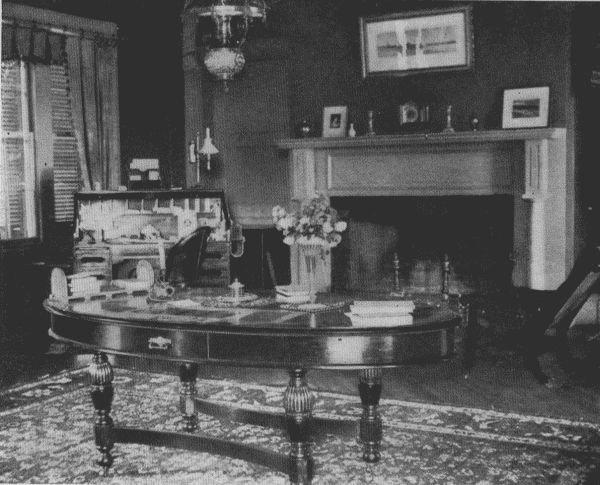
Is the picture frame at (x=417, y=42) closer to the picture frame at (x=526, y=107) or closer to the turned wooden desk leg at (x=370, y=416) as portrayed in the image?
the picture frame at (x=526, y=107)

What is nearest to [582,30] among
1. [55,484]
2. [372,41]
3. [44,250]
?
[372,41]

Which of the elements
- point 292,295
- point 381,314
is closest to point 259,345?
point 381,314

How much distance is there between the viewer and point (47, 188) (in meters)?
7.12

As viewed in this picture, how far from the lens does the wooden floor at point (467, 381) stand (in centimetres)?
467

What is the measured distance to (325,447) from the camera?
3.81m

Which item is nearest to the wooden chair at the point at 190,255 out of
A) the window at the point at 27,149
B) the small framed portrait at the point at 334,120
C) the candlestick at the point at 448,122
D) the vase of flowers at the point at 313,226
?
the window at the point at 27,149

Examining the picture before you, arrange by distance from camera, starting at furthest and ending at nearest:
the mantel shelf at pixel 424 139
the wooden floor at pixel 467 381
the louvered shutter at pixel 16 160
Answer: the louvered shutter at pixel 16 160 → the mantel shelf at pixel 424 139 → the wooden floor at pixel 467 381

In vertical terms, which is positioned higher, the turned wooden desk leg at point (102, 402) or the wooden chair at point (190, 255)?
the wooden chair at point (190, 255)

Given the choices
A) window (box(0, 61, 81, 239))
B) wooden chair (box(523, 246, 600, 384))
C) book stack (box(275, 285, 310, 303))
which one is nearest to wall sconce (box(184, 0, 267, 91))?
book stack (box(275, 285, 310, 303))

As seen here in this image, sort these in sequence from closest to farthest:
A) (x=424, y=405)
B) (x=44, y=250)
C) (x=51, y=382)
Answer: (x=424, y=405)
(x=51, y=382)
(x=44, y=250)

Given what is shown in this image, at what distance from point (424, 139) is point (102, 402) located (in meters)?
4.08

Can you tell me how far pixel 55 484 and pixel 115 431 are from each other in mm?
312

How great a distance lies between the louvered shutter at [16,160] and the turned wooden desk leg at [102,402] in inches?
138

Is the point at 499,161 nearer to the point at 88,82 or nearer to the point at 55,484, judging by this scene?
the point at 88,82
